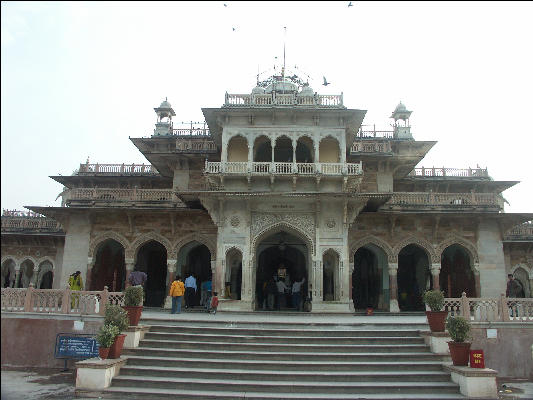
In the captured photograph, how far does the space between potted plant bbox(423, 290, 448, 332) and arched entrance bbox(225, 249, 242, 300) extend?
9.55 metres

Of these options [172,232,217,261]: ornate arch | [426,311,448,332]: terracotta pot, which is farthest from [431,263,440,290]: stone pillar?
[172,232,217,261]: ornate arch

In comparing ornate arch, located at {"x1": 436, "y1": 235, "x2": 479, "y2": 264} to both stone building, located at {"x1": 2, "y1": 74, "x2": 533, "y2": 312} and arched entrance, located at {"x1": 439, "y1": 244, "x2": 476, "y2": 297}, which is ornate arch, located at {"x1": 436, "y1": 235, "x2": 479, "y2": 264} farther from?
arched entrance, located at {"x1": 439, "y1": 244, "x2": 476, "y2": 297}

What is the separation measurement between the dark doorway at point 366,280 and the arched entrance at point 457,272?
3.54 metres

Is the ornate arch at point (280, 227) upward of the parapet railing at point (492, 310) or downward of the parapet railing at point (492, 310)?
upward

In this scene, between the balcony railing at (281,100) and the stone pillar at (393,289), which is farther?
the stone pillar at (393,289)

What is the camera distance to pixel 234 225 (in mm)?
18719

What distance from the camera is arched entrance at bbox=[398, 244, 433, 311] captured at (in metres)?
23.5

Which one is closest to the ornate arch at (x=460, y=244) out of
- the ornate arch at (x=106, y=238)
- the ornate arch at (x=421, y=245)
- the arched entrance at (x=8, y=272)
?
the ornate arch at (x=421, y=245)

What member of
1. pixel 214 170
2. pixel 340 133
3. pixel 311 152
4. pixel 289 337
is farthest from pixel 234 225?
pixel 289 337

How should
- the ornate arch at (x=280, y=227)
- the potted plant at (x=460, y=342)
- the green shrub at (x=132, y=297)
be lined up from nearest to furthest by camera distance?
1. the potted plant at (x=460, y=342)
2. the green shrub at (x=132, y=297)
3. the ornate arch at (x=280, y=227)

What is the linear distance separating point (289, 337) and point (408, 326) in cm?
359

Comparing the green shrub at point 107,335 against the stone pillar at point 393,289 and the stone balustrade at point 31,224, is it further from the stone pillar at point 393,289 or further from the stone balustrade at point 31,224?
the stone balustrade at point 31,224

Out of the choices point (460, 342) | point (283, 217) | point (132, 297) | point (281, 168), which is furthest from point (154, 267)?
point (460, 342)

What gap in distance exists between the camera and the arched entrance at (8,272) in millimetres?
28203
